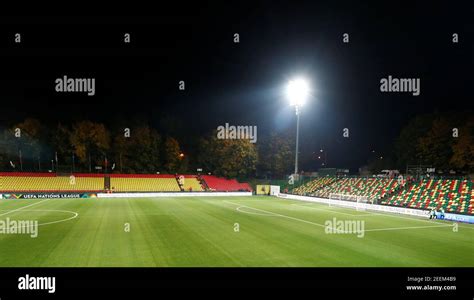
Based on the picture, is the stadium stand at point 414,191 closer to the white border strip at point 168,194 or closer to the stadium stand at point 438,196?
the stadium stand at point 438,196

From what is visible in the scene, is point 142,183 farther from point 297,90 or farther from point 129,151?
point 297,90

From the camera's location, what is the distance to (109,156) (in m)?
59.2

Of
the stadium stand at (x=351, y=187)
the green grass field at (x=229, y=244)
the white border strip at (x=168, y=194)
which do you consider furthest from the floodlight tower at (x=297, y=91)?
the green grass field at (x=229, y=244)

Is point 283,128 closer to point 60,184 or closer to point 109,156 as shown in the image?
point 109,156

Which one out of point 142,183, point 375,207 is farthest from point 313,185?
point 142,183

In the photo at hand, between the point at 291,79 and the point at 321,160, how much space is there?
46540mm

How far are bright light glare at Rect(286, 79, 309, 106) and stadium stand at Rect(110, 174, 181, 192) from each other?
26158 millimetres

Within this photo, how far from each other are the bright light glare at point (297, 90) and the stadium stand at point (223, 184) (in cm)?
2512

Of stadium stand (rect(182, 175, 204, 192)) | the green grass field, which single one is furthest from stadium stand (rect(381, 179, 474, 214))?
stadium stand (rect(182, 175, 204, 192))

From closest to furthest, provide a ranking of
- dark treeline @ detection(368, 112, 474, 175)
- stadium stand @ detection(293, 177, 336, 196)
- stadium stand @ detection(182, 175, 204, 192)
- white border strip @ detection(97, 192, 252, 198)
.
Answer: dark treeline @ detection(368, 112, 474, 175) → white border strip @ detection(97, 192, 252, 198) → stadium stand @ detection(293, 177, 336, 196) → stadium stand @ detection(182, 175, 204, 192)

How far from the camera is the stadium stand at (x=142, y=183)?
172 ft

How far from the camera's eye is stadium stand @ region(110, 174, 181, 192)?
5244cm

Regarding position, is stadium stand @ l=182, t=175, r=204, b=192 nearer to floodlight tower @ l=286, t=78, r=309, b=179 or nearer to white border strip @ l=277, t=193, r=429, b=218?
white border strip @ l=277, t=193, r=429, b=218

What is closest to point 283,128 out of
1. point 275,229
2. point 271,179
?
point 271,179
